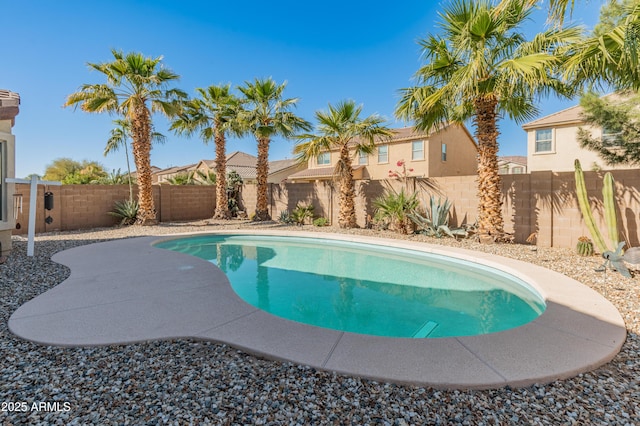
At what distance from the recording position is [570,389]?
2.63 metres

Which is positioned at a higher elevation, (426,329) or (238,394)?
(238,394)

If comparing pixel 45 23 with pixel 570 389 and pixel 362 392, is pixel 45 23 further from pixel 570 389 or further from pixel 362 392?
pixel 570 389

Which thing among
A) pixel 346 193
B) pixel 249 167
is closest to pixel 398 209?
pixel 346 193

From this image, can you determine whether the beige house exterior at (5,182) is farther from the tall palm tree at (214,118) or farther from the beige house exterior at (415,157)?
the beige house exterior at (415,157)

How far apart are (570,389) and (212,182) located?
21.1 metres

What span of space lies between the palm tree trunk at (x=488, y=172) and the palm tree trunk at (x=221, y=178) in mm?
12175

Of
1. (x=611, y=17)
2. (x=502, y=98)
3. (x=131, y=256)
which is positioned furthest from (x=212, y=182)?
(x=611, y=17)

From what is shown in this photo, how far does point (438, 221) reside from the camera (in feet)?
36.2

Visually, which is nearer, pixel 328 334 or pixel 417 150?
pixel 328 334

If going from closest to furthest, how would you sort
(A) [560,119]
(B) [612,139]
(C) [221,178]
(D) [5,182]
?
(D) [5,182]
(B) [612,139]
(C) [221,178]
(A) [560,119]

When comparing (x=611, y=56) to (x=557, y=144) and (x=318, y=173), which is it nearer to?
(x=557, y=144)

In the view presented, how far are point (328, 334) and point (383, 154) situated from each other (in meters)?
20.6

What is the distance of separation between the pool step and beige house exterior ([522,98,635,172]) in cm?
1703

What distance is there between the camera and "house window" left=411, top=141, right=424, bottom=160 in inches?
830
